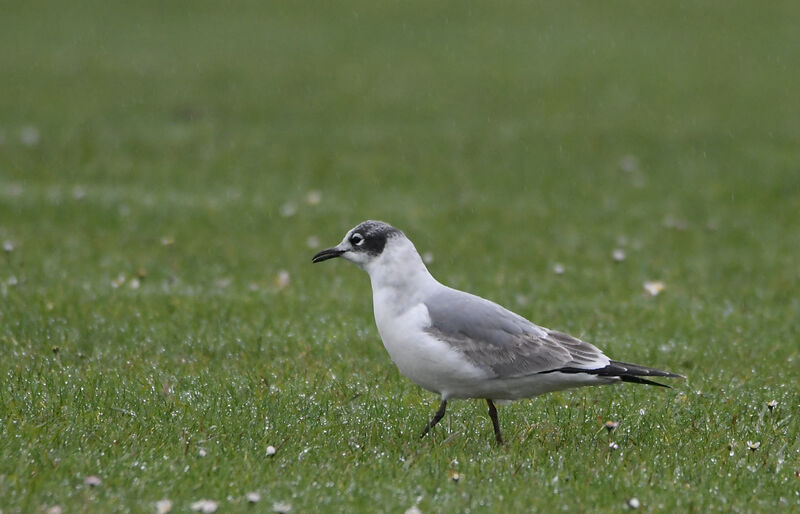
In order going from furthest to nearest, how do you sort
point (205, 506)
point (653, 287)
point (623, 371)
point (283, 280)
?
point (283, 280) → point (653, 287) → point (623, 371) → point (205, 506)

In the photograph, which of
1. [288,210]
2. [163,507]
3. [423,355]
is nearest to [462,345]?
[423,355]

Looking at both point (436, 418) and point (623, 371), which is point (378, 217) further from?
point (623, 371)

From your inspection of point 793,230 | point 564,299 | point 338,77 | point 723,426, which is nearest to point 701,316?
point 564,299

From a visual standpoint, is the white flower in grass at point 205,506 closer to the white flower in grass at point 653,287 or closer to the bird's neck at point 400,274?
the bird's neck at point 400,274

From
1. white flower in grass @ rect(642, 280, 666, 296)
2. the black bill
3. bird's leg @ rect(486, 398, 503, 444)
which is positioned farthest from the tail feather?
white flower in grass @ rect(642, 280, 666, 296)

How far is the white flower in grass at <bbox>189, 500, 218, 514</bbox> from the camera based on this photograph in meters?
4.55

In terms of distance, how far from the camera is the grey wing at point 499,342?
19.3 ft

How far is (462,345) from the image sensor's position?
19.3 ft

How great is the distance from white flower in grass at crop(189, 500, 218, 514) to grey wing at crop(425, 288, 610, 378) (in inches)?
69.0

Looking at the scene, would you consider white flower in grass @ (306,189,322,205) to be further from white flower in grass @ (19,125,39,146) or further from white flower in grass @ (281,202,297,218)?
white flower in grass @ (19,125,39,146)

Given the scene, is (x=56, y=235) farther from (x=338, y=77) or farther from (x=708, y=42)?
(x=708, y=42)

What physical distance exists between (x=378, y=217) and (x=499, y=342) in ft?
21.0

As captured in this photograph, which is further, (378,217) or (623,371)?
(378,217)

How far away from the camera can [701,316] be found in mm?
9109
